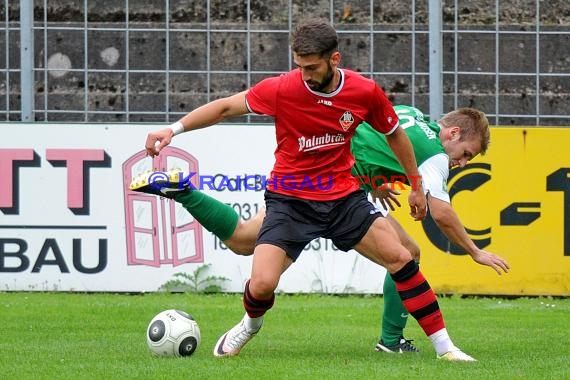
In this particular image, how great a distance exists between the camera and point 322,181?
23.2 feet

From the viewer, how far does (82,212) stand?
37.5ft

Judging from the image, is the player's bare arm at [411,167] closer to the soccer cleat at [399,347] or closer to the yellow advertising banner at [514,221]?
the soccer cleat at [399,347]

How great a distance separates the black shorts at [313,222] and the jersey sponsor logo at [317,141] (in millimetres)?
299

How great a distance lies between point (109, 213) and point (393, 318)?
4.30 meters

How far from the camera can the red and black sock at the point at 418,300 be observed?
22.8 feet

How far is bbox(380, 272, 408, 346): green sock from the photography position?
7781mm

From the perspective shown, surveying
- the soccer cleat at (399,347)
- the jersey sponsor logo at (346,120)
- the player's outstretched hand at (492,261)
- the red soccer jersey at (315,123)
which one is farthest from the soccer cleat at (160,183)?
the player's outstretched hand at (492,261)

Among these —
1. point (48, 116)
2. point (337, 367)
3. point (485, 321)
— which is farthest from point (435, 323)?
point (48, 116)

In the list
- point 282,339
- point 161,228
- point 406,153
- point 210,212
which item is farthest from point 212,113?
point 161,228

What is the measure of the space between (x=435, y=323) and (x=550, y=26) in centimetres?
564

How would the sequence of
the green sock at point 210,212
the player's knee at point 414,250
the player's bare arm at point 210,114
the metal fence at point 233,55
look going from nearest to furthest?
1. the player's bare arm at point 210,114
2. the green sock at point 210,212
3. the player's knee at point 414,250
4. the metal fence at point 233,55

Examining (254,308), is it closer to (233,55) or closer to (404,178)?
(404,178)

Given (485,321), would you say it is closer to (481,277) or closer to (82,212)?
(481,277)

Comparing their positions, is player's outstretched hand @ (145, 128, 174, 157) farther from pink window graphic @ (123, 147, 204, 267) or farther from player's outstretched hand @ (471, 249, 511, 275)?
pink window graphic @ (123, 147, 204, 267)
